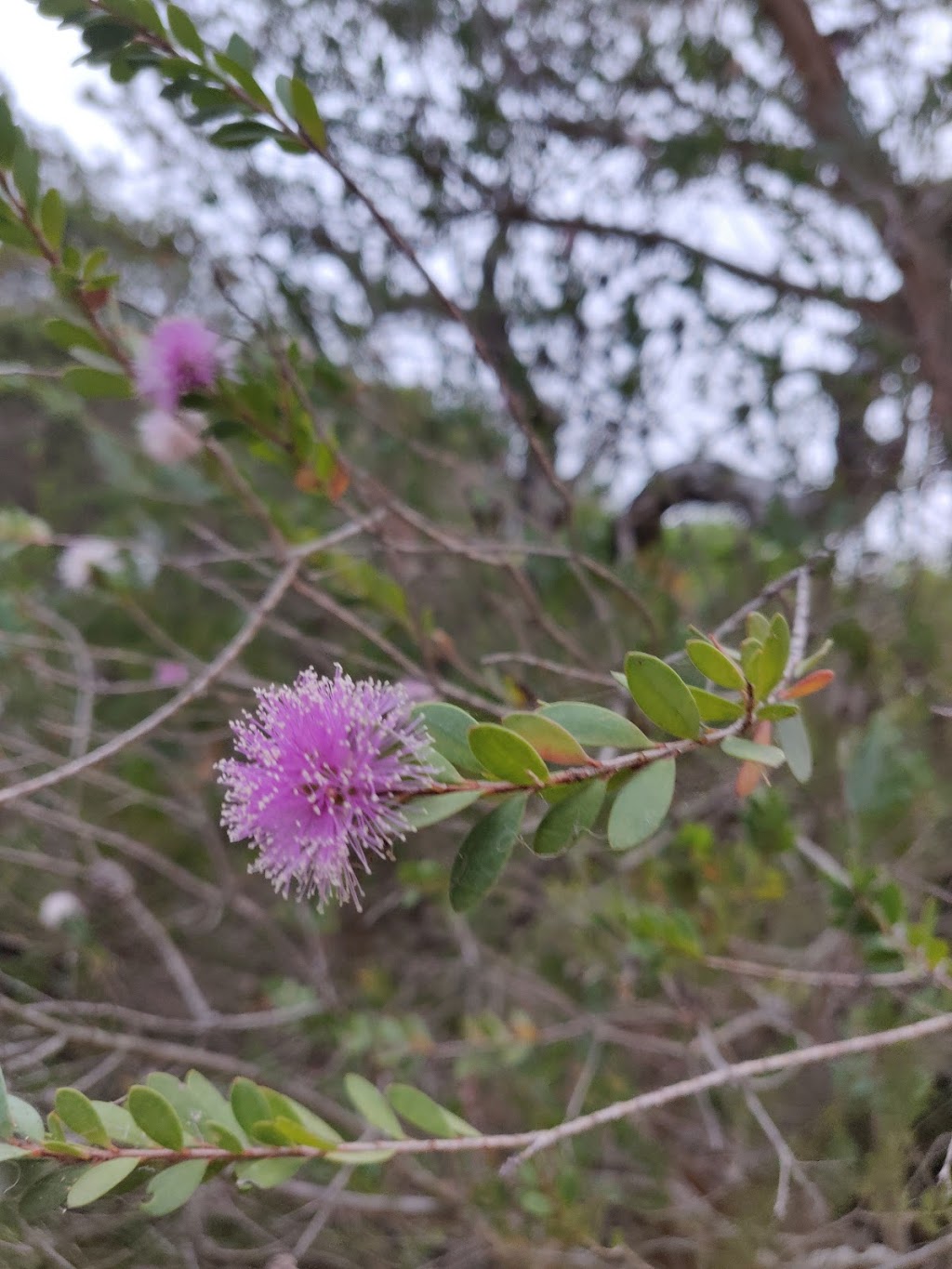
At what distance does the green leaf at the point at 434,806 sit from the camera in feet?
1.42

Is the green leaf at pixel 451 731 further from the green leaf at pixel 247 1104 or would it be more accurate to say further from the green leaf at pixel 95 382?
the green leaf at pixel 95 382

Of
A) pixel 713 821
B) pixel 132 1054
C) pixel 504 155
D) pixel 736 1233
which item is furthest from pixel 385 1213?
pixel 504 155

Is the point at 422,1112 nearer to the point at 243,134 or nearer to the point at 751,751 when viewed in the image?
the point at 751,751

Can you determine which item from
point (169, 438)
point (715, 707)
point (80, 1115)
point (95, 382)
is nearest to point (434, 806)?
point (715, 707)

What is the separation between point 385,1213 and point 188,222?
207 cm

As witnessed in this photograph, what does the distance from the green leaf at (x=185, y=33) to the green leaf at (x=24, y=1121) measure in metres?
0.76

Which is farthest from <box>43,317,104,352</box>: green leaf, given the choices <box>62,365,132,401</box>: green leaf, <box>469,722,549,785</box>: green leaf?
<box>469,722,549,785</box>: green leaf

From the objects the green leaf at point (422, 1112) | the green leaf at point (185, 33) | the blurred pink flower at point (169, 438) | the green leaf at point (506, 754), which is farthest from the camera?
the blurred pink flower at point (169, 438)

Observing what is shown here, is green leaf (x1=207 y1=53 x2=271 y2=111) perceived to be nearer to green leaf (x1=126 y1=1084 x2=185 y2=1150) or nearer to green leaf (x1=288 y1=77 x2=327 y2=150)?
green leaf (x1=288 y1=77 x2=327 y2=150)

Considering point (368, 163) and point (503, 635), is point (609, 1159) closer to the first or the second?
point (503, 635)

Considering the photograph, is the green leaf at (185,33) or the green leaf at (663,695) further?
the green leaf at (185,33)

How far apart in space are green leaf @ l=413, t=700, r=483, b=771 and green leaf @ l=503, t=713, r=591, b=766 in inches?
1.2

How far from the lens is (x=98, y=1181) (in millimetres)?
458

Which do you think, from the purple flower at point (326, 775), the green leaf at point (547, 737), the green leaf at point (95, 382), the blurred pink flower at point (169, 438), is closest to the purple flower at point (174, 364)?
the green leaf at point (95, 382)
